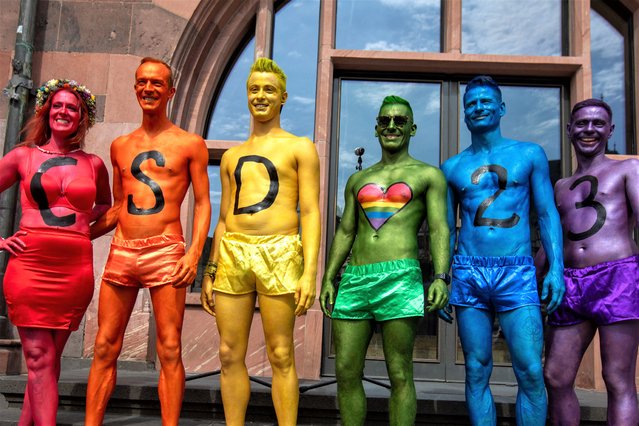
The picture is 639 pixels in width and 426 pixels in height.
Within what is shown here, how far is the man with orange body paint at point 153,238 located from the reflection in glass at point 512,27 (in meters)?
4.29

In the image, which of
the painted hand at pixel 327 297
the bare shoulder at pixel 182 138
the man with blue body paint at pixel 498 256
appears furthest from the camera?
the bare shoulder at pixel 182 138

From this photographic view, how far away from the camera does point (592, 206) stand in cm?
347

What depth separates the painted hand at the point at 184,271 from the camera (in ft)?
11.0

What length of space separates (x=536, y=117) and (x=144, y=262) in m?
4.84

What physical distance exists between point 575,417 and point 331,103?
4.09 metres

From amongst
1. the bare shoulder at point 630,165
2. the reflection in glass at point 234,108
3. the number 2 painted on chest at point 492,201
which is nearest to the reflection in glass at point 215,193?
the reflection in glass at point 234,108

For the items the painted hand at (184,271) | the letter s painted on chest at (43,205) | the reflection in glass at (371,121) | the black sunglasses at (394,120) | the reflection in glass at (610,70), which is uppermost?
the reflection in glass at (610,70)

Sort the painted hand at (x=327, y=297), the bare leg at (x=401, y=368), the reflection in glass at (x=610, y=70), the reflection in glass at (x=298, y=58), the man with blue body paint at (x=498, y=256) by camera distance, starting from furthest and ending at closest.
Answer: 1. the reflection in glass at (x=298, y=58)
2. the reflection in glass at (x=610, y=70)
3. the painted hand at (x=327, y=297)
4. the man with blue body paint at (x=498, y=256)
5. the bare leg at (x=401, y=368)

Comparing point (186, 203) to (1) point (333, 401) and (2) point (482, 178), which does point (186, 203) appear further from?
(2) point (482, 178)

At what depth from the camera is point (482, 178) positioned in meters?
3.45

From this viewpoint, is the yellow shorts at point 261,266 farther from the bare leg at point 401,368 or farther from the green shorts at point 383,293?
the bare leg at point 401,368

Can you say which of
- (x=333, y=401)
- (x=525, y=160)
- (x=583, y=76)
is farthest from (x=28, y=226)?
(x=583, y=76)

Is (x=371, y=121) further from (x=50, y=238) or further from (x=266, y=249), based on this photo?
(x=50, y=238)

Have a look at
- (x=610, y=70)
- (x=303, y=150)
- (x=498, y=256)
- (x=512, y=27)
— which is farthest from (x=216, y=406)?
(x=610, y=70)
